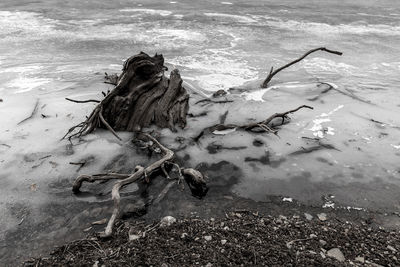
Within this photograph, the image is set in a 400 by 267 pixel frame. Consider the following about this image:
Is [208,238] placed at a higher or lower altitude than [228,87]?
lower

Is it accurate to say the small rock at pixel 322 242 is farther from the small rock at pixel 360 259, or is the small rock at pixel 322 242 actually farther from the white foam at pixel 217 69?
the white foam at pixel 217 69

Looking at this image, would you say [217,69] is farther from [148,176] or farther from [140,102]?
[148,176]

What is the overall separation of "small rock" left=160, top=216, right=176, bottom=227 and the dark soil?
5 centimetres

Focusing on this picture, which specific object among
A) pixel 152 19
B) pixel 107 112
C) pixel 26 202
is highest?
pixel 152 19

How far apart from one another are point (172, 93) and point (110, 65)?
8.00 feet

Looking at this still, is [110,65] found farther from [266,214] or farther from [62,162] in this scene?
[266,214]

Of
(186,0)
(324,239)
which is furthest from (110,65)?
(186,0)

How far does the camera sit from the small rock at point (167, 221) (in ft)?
8.60

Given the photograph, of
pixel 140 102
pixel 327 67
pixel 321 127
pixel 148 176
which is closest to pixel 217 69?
pixel 327 67

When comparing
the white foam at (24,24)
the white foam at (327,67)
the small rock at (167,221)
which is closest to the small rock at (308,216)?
the small rock at (167,221)

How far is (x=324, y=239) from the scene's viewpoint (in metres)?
2.45

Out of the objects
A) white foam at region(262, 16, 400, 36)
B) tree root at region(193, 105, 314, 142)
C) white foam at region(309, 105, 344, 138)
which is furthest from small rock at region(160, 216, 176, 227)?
white foam at region(262, 16, 400, 36)

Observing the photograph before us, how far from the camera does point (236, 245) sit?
232 centimetres

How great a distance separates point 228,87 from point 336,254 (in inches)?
138
